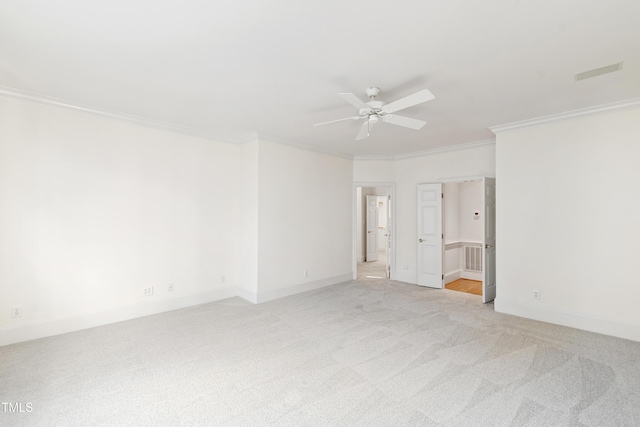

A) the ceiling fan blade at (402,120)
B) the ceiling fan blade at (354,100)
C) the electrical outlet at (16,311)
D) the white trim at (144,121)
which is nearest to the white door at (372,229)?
the white trim at (144,121)

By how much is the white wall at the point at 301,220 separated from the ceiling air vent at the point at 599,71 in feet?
12.9

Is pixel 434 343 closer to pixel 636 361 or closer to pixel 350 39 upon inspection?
pixel 636 361

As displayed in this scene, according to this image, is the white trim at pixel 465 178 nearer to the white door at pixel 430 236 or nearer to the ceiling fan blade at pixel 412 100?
the white door at pixel 430 236

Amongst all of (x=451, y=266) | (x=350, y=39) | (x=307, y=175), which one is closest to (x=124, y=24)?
(x=350, y=39)

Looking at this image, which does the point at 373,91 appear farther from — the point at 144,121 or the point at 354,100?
the point at 144,121

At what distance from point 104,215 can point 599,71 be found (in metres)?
5.71

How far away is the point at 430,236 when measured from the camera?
5.95 metres

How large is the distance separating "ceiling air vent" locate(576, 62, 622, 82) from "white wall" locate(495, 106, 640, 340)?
46.8 inches

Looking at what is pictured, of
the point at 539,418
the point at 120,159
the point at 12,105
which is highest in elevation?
the point at 12,105

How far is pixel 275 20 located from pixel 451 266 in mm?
6043

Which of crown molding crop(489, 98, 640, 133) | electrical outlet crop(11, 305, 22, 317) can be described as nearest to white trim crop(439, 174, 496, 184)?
crown molding crop(489, 98, 640, 133)

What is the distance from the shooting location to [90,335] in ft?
11.5

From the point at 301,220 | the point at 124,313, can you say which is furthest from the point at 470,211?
the point at 124,313

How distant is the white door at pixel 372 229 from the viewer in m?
9.14
